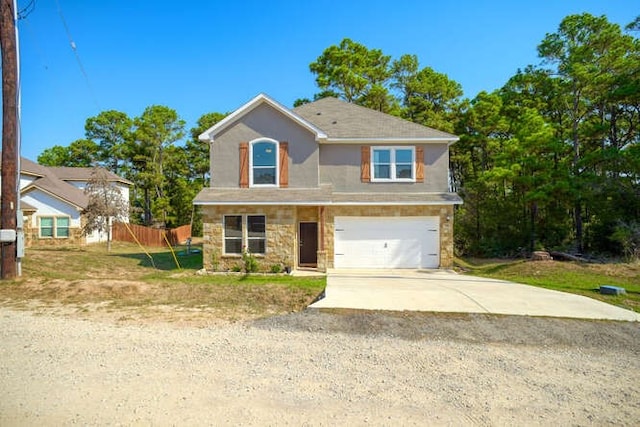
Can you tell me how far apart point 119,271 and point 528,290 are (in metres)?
14.4

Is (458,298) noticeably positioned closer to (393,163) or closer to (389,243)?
(389,243)

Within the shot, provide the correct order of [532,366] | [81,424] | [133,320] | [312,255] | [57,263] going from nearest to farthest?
[81,424]
[532,366]
[133,320]
[57,263]
[312,255]

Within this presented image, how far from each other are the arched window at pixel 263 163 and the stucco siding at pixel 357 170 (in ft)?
7.00

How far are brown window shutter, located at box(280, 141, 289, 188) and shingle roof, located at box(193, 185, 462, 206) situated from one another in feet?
1.02

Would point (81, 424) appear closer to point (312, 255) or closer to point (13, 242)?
point (13, 242)

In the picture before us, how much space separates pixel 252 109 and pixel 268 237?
5417 mm

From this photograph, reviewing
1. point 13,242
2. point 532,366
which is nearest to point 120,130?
point 13,242

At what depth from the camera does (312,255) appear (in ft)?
49.6

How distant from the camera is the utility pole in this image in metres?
10.1

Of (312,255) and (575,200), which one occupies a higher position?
(575,200)

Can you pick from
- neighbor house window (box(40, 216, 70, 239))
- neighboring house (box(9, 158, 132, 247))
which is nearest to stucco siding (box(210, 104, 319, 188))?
neighboring house (box(9, 158, 132, 247))

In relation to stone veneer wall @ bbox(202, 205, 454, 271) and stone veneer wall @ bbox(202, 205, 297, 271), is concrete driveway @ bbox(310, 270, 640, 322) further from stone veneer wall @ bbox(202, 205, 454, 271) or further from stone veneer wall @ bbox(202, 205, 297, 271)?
stone veneer wall @ bbox(202, 205, 297, 271)

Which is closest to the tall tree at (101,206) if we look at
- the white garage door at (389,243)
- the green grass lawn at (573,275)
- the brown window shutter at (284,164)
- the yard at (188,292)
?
the yard at (188,292)

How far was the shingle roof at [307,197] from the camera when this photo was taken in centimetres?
1330
